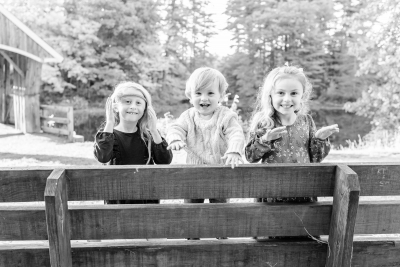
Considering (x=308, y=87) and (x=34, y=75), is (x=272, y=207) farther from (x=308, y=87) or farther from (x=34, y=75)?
(x=34, y=75)

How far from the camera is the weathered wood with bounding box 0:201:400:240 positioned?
6.66ft

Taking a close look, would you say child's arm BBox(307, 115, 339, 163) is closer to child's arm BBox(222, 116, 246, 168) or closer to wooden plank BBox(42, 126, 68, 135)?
child's arm BBox(222, 116, 246, 168)

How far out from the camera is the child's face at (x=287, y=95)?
2.96 meters

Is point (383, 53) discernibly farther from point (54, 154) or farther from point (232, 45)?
point (232, 45)

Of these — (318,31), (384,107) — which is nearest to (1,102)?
(384,107)

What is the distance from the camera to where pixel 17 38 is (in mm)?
13352

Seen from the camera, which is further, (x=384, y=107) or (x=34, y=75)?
(x=384, y=107)

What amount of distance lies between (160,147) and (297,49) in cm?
3324

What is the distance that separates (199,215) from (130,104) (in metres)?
1.31

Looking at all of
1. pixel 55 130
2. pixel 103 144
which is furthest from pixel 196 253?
pixel 55 130

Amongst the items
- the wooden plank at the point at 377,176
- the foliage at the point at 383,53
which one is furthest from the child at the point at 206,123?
the foliage at the point at 383,53

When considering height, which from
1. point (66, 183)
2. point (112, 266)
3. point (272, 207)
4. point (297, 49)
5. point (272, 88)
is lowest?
point (112, 266)

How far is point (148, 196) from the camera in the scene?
6.68 feet

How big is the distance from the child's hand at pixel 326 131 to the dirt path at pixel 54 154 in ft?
15.9
